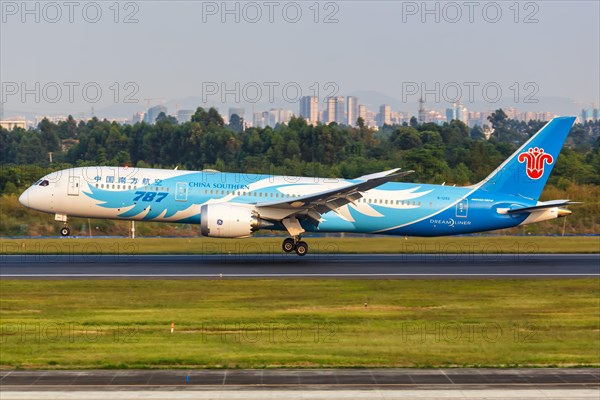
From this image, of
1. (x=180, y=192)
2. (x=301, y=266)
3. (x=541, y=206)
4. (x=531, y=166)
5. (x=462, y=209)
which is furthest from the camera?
(x=531, y=166)

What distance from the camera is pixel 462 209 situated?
43250 millimetres

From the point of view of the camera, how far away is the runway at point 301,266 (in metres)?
35.9

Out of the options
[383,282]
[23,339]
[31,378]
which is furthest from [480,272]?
[31,378]

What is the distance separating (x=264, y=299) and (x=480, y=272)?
1161 cm

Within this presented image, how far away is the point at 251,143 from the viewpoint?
90.6m

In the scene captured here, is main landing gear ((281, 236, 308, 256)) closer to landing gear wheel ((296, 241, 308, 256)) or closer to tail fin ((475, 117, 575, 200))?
landing gear wheel ((296, 241, 308, 256))

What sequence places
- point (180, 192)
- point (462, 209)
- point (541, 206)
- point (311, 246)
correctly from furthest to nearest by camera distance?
point (311, 246) → point (462, 209) → point (541, 206) → point (180, 192)

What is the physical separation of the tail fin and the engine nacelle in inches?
481

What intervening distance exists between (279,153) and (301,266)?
49.1 m

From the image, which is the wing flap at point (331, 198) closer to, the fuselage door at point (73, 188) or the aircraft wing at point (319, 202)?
the aircraft wing at point (319, 202)

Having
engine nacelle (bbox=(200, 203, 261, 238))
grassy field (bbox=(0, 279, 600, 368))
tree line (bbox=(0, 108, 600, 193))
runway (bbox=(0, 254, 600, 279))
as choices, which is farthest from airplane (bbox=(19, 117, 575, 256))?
tree line (bbox=(0, 108, 600, 193))

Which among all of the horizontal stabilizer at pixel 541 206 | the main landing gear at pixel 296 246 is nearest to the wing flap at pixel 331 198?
the main landing gear at pixel 296 246

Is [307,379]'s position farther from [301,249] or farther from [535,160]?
[535,160]

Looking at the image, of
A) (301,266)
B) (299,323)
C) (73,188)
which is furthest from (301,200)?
(299,323)
